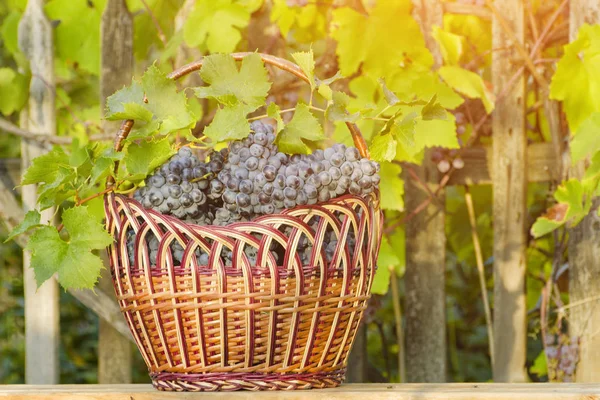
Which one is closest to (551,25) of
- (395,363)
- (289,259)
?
(289,259)

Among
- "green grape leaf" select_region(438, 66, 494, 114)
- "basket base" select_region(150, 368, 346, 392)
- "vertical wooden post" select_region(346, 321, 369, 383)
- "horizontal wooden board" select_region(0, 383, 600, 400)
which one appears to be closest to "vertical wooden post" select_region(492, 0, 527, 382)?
"green grape leaf" select_region(438, 66, 494, 114)

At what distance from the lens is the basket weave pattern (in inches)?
38.3

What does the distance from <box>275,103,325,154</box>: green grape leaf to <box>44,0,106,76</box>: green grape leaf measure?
1.23 meters

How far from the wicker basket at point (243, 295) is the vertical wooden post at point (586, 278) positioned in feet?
2.97

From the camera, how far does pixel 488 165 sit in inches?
76.8

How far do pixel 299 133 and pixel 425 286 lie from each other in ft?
3.44

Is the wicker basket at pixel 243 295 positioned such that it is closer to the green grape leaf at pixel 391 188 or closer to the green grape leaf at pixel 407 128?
the green grape leaf at pixel 407 128

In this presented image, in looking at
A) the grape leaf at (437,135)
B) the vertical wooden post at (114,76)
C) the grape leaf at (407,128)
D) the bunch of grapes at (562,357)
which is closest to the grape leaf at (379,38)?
the grape leaf at (437,135)

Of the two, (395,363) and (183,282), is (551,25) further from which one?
(395,363)

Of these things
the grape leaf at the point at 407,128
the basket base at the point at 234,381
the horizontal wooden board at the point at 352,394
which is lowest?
the horizontal wooden board at the point at 352,394

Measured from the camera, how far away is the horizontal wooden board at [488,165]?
6.24ft

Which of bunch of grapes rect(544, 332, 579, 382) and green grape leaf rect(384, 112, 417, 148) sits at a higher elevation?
green grape leaf rect(384, 112, 417, 148)

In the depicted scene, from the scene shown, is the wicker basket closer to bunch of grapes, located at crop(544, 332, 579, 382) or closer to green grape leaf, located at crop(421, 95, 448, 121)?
green grape leaf, located at crop(421, 95, 448, 121)

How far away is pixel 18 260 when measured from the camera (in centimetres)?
298
